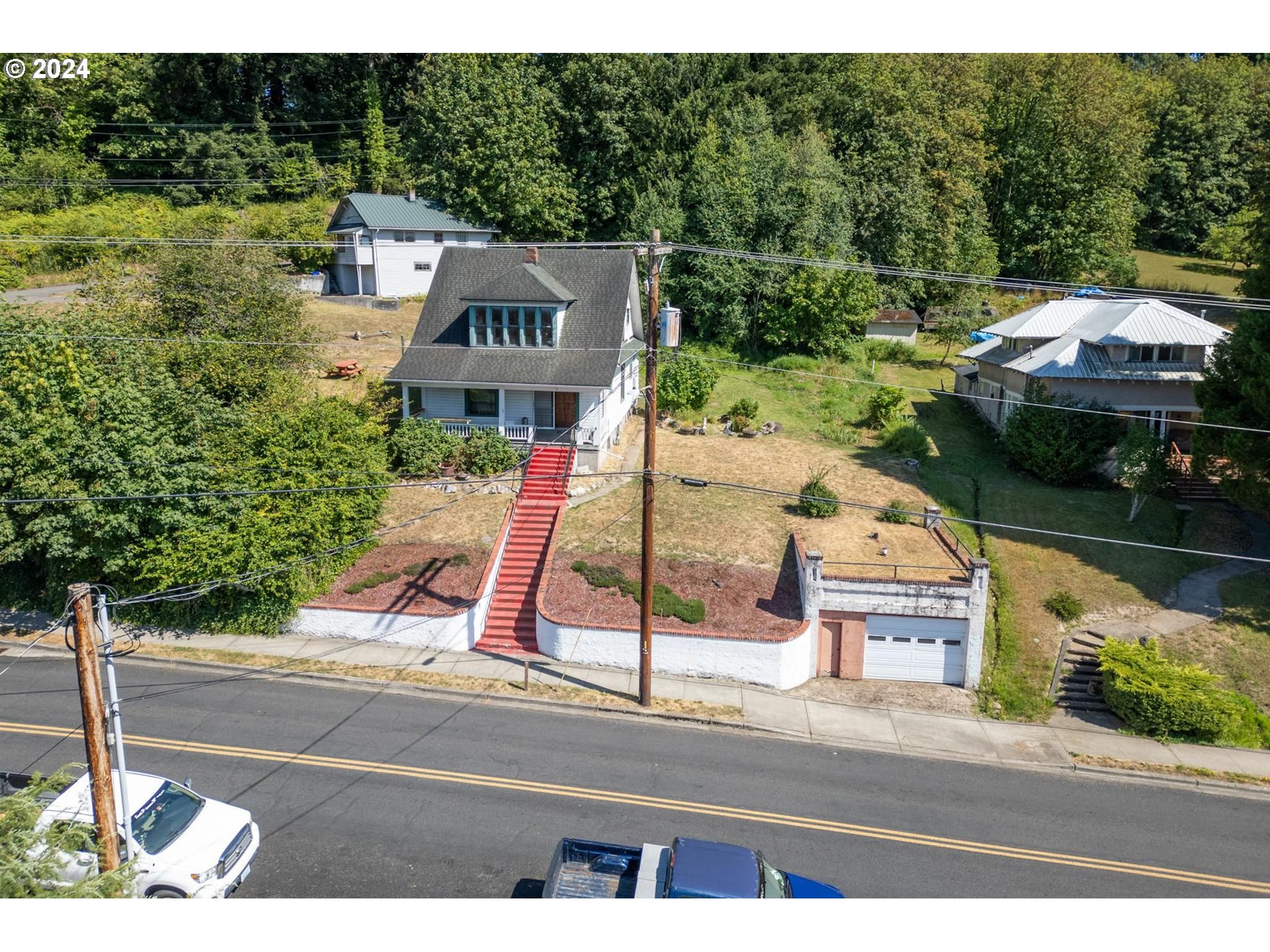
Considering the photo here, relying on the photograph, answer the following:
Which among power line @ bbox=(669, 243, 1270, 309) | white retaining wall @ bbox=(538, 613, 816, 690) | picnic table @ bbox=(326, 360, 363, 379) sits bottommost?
white retaining wall @ bbox=(538, 613, 816, 690)

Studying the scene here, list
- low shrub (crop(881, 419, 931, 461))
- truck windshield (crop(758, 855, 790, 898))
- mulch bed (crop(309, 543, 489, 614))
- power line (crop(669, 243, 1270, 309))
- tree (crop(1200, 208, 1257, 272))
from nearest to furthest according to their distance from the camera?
1. truck windshield (crop(758, 855, 790, 898))
2. mulch bed (crop(309, 543, 489, 614))
3. low shrub (crop(881, 419, 931, 461))
4. power line (crop(669, 243, 1270, 309))
5. tree (crop(1200, 208, 1257, 272))

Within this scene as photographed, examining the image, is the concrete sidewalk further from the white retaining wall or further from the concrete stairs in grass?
the concrete stairs in grass

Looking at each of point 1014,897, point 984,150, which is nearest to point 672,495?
point 1014,897

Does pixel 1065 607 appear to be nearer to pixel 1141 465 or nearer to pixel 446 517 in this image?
pixel 1141 465

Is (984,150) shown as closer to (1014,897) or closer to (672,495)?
(672,495)

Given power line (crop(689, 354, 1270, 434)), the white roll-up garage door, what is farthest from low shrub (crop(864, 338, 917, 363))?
the white roll-up garage door

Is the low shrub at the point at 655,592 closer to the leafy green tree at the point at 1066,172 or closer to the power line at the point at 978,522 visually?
the power line at the point at 978,522
